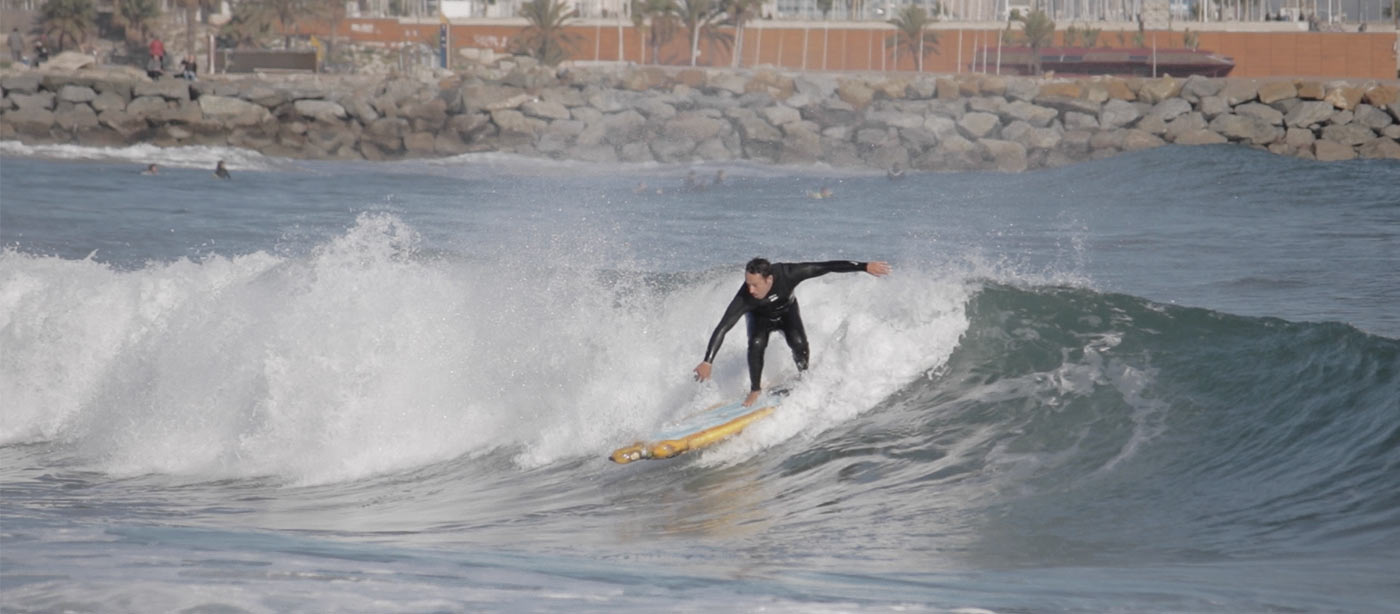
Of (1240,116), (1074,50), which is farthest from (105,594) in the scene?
(1074,50)

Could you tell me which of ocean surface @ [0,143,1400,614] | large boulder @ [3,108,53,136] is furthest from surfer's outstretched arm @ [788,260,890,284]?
large boulder @ [3,108,53,136]

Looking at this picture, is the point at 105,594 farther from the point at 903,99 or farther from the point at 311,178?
the point at 903,99

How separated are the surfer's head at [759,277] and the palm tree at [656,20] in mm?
50571

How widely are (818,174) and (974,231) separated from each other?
14.6 metres

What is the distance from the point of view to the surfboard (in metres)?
8.76

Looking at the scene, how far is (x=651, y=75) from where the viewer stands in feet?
145

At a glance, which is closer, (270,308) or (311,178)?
(270,308)

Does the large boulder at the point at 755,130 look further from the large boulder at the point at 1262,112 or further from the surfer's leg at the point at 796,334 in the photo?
the surfer's leg at the point at 796,334

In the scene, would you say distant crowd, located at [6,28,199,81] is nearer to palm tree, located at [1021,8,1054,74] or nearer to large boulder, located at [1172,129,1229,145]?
palm tree, located at [1021,8,1054,74]

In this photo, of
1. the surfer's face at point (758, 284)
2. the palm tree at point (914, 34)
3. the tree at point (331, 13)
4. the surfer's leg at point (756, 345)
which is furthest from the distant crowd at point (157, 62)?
the surfer's face at point (758, 284)

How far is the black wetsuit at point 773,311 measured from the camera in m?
9.01

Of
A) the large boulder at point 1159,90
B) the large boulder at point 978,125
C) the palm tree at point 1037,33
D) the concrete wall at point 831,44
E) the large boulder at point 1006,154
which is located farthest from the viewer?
the palm tree at point 1037,33

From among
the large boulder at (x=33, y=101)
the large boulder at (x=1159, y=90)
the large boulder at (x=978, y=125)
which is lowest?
the large boulder at (x=978, y=125)

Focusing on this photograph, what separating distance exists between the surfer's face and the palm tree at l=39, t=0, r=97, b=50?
194 feet
